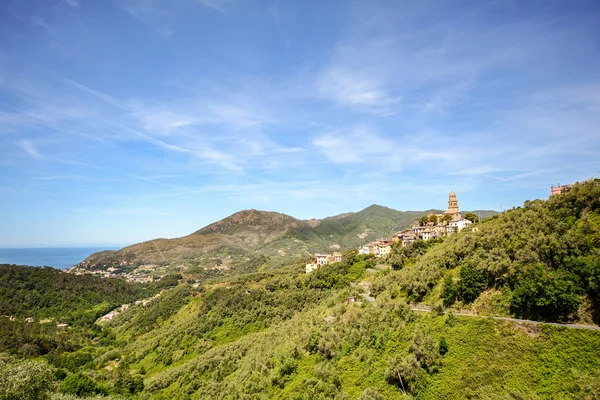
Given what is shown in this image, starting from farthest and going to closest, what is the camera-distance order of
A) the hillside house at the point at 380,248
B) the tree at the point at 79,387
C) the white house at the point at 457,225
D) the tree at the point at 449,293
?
the hillside house at the point at 380,248 → the white house at the point at 457,225 → the tree at the point at 79,387 → the tree at the point at 449,293

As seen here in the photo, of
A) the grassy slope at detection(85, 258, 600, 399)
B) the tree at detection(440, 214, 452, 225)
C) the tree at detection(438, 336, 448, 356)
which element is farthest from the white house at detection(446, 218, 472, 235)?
the tree at detection(438, 336, 448, 356)

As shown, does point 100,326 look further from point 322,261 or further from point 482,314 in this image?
point 482,314

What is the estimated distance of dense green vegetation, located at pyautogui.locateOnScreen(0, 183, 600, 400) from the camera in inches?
1190

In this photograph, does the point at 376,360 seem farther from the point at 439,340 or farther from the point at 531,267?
the point at 531,267

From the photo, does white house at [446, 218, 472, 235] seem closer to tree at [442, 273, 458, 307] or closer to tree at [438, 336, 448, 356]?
tree at [442, 273, 458, 307]

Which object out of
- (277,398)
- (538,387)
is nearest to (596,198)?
(538,387)

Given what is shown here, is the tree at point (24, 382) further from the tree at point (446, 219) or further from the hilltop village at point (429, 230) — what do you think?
the tree at point (446, 219)

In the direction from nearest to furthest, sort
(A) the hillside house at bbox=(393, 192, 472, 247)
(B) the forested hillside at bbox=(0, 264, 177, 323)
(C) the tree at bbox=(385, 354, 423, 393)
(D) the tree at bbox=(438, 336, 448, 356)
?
(C) the tree at bbox=(385, 354, 423, 393), (D) the tree at bbox=(438, 336, 448, 356), (A) the hillside house at bbox=(393, 192, 472, 247), (B) the forested hillside at bbox=(0, 264, 177, 323)

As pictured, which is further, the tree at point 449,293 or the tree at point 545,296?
the tree at point 449,293

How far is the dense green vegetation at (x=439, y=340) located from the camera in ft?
99.2

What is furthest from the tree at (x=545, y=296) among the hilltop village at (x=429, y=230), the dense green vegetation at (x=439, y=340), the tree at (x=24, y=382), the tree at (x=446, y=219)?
the tree at (x=24, y=382)

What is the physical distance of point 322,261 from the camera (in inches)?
4409

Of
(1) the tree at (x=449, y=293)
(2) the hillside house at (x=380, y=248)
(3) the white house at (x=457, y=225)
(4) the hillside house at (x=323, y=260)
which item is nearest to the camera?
(1) the tree at (x=449, y=293)

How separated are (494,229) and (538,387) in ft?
92.7
